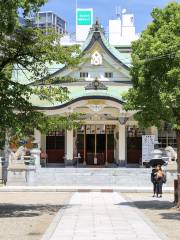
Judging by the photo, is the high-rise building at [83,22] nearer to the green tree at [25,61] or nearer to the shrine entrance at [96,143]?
the shrine entrance at [96,143]

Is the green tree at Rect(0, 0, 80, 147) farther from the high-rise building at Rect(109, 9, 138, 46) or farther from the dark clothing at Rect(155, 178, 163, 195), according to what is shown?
the high-rise building at Rect(109, 9, 138, 46)

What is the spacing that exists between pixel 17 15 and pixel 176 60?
5.41m

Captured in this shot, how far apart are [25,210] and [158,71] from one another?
6.65 m

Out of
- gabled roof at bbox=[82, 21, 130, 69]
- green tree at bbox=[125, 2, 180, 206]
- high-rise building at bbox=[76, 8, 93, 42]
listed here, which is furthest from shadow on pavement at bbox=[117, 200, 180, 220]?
high-rise building at bbox=[76, 8, 93, 42]

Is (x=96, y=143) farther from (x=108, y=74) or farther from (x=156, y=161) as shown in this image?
(x=156, y=161)

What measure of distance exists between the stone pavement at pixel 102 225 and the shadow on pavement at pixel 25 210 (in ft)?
2.46

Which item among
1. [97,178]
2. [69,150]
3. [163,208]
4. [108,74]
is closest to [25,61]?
[163,208]

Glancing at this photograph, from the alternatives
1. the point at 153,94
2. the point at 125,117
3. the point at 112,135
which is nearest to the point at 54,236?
the point at 153,94

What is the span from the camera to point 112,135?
150ft

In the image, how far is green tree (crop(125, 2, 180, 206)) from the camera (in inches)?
738

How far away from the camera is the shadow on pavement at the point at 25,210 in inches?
715

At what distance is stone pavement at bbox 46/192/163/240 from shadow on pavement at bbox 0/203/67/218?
75cm

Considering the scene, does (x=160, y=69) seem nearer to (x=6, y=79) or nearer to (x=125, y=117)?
(x=6, y=79)

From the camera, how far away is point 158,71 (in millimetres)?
19656
